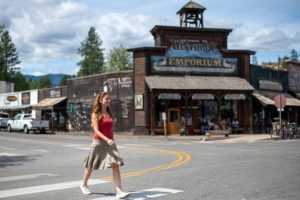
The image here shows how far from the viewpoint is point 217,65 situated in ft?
125

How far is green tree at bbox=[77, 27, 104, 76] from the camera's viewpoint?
9331 cm

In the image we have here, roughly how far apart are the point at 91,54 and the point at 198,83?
60.7 m

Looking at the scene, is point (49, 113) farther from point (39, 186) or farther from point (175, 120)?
point (39, 186)

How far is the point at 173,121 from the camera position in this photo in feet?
120

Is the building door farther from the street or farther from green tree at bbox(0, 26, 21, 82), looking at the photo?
green tree at bbox(0, 26, 21, 82)

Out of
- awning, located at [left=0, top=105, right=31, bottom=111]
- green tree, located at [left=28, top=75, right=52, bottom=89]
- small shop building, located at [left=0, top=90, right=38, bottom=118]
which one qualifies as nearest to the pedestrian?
small shop building, located at [left=0, top=90, right=38, bottom=118]

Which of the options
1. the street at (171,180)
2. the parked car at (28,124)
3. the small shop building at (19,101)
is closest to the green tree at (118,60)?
the small shop building at (19,101)

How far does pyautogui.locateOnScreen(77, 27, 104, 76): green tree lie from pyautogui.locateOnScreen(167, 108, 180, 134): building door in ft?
190

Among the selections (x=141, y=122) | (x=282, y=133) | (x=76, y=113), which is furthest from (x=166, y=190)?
(x=76, y=113)

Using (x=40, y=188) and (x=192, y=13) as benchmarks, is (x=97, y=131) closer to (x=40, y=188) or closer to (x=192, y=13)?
(x=40, y=188)

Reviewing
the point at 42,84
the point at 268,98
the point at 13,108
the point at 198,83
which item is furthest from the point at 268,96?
the point at 42,84

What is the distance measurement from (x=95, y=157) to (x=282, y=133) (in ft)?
78.6

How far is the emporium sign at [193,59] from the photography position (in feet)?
120

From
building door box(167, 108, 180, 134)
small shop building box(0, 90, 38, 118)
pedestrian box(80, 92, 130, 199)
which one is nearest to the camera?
pedestrian box(80, 92, 130, 199)
